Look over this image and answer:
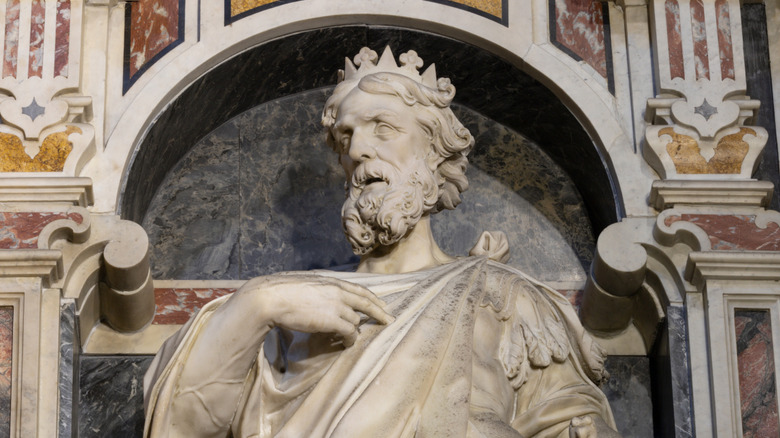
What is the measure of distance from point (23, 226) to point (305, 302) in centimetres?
150

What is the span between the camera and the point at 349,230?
6820 mm

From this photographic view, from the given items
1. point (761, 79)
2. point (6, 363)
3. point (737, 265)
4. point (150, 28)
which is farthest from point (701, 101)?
point (6, 363)

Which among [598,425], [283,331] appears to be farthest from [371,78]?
[598,425]

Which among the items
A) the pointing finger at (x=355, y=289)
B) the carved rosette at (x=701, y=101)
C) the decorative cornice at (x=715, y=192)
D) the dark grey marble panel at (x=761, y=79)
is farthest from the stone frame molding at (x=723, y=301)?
the pointing finger at (x=355, y=289)

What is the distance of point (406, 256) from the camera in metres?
6.95

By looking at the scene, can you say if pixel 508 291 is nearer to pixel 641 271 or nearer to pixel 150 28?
pixel 641 271

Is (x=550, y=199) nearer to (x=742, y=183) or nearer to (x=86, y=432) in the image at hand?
(x=742, y=183)

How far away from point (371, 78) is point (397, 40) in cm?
102

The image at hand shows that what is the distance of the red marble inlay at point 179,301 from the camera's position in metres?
7.56

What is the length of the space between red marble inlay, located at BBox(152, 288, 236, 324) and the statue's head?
87cm

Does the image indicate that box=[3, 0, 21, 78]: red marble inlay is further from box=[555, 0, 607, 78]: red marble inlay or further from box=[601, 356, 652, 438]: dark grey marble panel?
box=[601, 356, 652, 438]: dark grey marble panel

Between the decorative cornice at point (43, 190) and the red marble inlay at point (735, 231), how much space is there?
209 centimetres

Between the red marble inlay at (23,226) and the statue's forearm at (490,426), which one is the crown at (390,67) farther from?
the statue's forearm at (490,426)

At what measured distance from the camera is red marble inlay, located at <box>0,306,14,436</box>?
697cm
